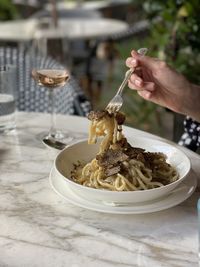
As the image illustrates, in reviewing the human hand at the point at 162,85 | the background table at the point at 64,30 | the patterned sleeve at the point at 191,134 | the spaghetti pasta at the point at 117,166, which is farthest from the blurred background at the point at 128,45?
the spaghetti pasta at the point at 117,166

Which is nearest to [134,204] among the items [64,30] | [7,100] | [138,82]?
[138,82]

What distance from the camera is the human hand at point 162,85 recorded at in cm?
135

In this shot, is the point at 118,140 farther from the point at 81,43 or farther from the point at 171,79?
the point at 81,43

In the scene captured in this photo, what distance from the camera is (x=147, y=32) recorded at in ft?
13.9

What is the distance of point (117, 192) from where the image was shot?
1032 millimetres

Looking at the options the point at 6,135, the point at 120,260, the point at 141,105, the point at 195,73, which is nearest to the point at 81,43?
the point at 141,105

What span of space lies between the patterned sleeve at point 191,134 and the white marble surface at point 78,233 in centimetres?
34

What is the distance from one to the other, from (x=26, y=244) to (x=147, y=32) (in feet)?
11.2

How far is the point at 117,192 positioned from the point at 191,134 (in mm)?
653

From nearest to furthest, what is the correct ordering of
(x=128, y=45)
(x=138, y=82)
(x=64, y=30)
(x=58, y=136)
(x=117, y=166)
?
1. (x=117, y=166)
2. (x=138, y=82)
3. (x=58, y=136)
4. (x=128, y=45)
5. (x=64, y=30)

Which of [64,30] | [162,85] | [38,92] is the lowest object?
[64,30]

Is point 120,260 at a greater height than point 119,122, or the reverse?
point 119,122

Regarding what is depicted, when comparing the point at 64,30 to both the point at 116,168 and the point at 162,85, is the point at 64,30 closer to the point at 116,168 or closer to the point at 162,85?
the point at 162,85

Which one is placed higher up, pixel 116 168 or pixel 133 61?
pixel 133 61
